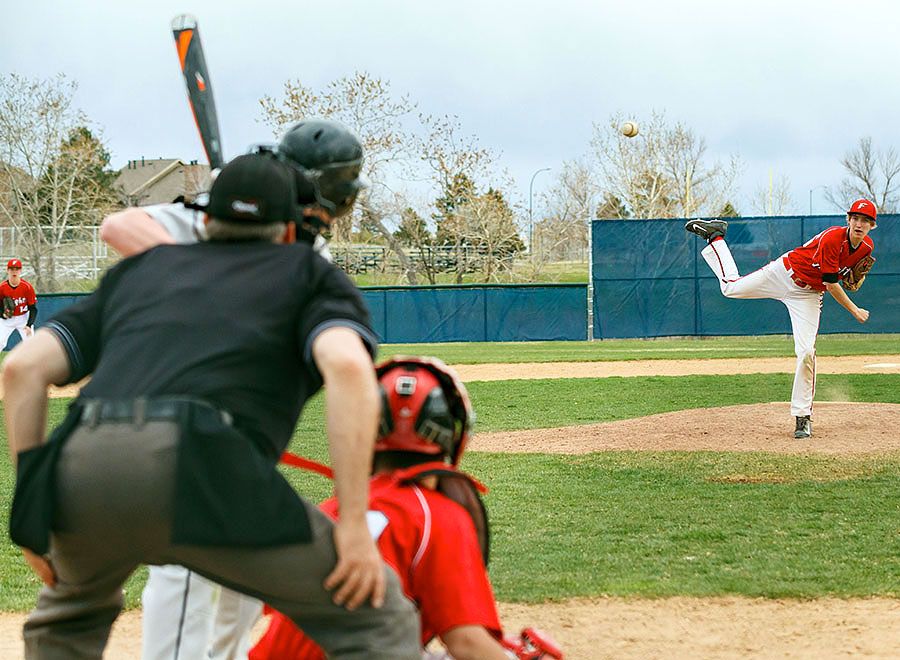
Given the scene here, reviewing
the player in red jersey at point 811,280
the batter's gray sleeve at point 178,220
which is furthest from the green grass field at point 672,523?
the batter's gray sleeve at point 178,220

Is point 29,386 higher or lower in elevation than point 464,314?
higher

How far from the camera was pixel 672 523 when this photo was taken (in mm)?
5941

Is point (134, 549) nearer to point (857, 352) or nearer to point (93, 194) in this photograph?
point (857, 352)

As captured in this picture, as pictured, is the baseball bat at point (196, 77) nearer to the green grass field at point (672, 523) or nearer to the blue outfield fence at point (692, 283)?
the green grass field at point (672, 523)

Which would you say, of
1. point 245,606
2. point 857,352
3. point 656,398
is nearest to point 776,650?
point 245,606

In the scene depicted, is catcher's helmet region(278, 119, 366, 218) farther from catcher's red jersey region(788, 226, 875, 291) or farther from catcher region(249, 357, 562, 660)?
catcher's red jersey region(788, 226, 875, 291)

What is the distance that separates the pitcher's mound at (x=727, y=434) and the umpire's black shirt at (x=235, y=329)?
6798 millimetres

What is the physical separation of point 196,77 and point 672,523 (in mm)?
3832

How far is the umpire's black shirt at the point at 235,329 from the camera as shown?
200 cm

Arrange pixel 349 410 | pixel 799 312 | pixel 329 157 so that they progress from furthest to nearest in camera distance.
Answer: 1. pixel 799 312
2. pixel 329 157
3. pixel 349 410

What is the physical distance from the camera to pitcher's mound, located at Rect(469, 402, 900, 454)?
28.1 feet

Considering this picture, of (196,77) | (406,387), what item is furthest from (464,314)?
(406,387)

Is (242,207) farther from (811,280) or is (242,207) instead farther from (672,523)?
(811,280)

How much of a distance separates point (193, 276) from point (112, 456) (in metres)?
0.42
